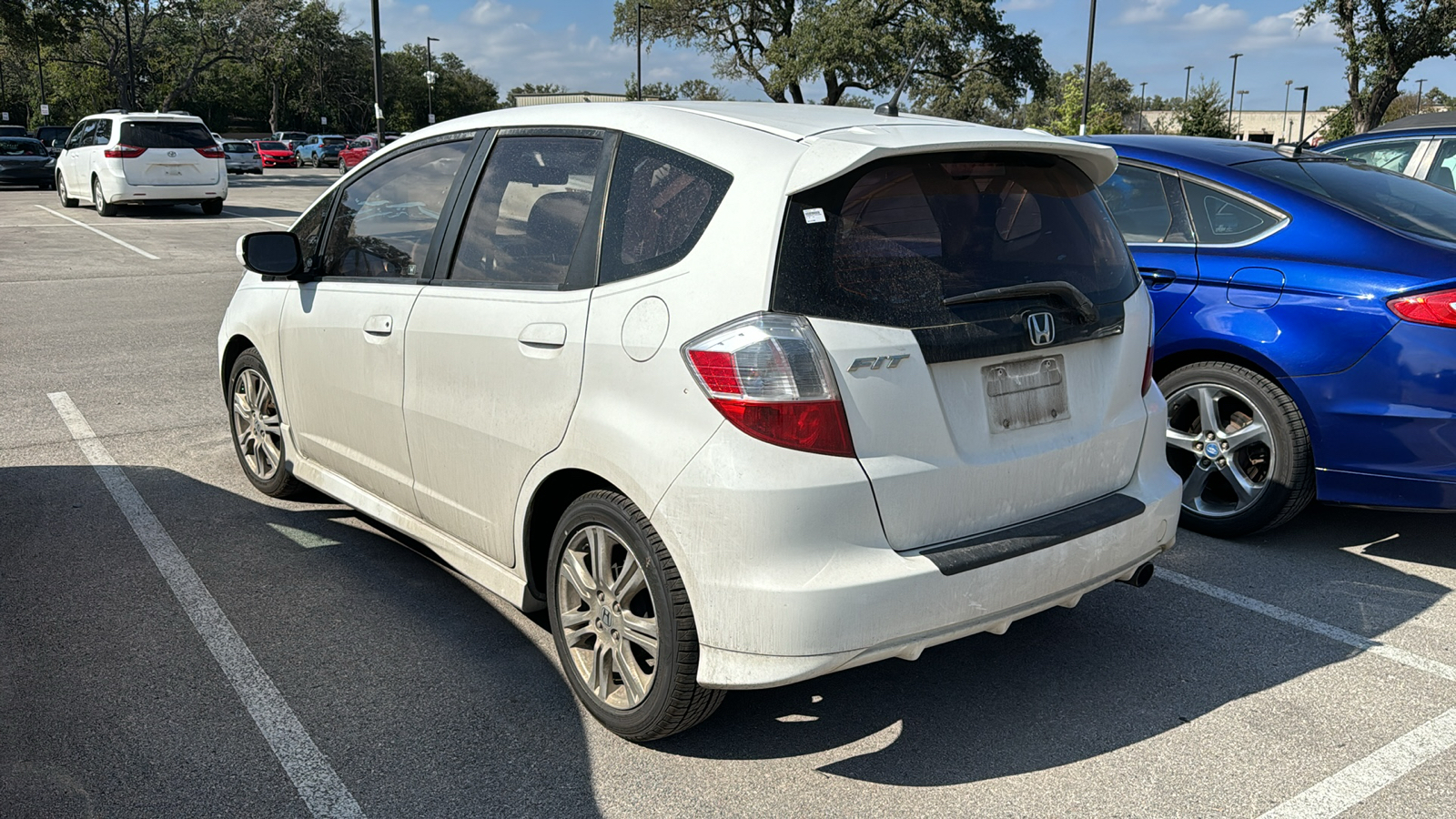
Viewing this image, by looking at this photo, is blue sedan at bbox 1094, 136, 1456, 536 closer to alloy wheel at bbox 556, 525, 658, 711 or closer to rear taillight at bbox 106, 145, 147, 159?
alloy wheel at bbox 556, 525, 658, 711

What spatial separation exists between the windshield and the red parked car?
2013cm

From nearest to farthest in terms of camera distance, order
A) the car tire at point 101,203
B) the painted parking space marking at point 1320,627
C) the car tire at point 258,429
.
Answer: the painted parking space marking at point 1320,627 < the car tire at point 258,429 < the car tire at point 101,203

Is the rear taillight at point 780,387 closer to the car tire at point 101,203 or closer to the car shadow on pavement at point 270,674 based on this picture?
the car shadow on pavement at point 270,674

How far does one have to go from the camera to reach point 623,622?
306 centimetres

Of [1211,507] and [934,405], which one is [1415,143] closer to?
[1211,507]

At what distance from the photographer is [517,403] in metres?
3.26

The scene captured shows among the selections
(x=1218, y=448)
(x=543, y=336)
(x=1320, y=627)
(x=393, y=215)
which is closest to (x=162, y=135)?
(x=393, y=215)

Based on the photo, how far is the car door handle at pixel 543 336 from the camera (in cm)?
312

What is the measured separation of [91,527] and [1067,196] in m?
4.08

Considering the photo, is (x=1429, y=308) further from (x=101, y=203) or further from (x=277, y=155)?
(x=277, y=155)

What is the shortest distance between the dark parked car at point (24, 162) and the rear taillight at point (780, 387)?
32.2 m

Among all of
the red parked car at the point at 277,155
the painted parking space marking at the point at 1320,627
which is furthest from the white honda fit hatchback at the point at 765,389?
the red parked car at the point at 277,155

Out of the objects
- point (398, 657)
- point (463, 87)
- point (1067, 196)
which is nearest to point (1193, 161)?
point (1067, 196)

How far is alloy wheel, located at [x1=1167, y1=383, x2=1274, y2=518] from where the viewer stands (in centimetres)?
473
